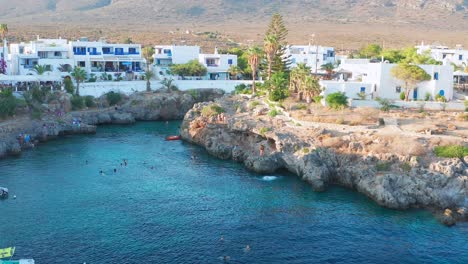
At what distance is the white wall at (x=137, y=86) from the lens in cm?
8019

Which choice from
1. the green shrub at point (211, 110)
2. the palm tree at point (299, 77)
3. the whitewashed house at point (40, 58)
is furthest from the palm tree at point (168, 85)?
the palm tree at point (299, 77)

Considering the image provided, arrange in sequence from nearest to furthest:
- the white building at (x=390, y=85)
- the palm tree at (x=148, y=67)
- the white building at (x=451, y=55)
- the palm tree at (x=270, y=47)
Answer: the white building at (x=390, y=85) < the palm tree at (x=270, y=47) < the palm tree at (x=148, y=67) < the white building at (x=451, y=55)

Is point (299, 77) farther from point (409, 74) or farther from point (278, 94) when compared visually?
point (409, 74)

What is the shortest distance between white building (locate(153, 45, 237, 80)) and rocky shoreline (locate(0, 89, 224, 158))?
8059mm

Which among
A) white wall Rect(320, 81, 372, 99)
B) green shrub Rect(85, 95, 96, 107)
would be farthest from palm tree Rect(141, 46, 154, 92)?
white wall Rect(320, 81, 372, 99)

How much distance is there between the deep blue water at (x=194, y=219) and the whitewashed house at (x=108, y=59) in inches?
1357

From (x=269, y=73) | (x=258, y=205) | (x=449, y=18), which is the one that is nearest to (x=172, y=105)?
(x=269, y=73)

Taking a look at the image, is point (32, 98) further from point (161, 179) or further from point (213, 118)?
point (161, 179)

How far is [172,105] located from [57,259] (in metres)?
50.6

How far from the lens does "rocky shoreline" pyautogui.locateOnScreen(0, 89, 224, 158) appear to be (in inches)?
2395

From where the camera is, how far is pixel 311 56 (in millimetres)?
99188

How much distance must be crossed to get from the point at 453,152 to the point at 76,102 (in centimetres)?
5108

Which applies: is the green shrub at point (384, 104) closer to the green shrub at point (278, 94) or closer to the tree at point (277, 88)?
the green shrub at point (278, 94)

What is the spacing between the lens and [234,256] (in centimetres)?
3406
